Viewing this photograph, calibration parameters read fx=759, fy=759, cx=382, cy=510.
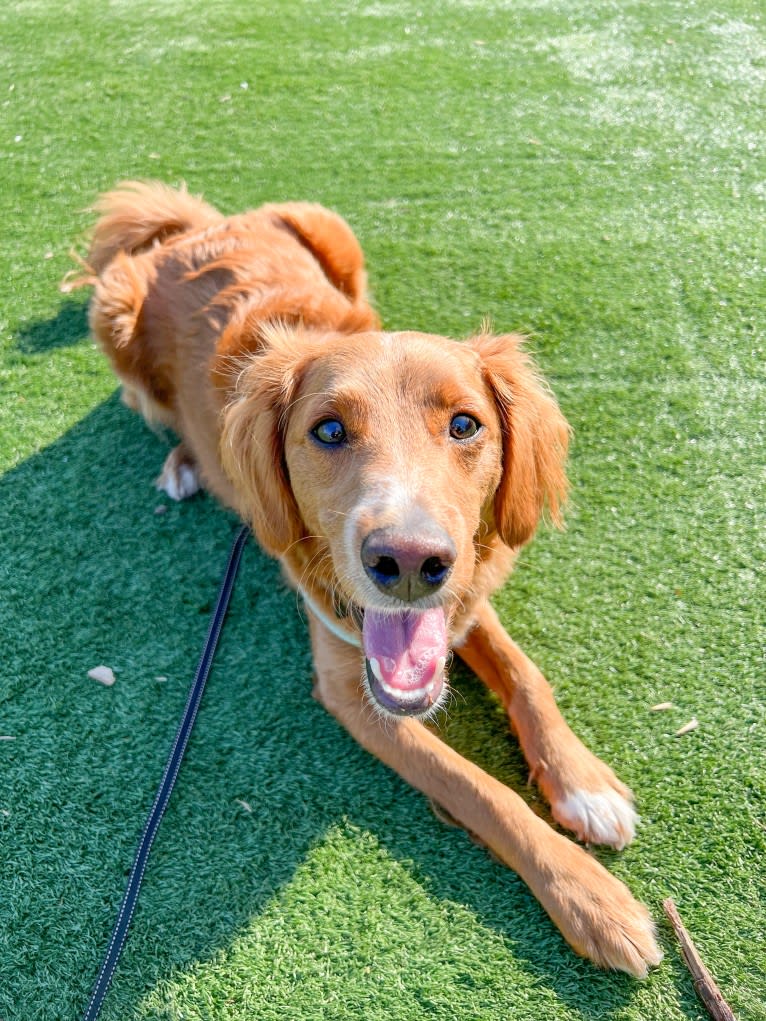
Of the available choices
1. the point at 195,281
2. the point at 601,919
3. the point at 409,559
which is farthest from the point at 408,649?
the point at 195,281

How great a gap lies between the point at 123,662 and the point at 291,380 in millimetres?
1369

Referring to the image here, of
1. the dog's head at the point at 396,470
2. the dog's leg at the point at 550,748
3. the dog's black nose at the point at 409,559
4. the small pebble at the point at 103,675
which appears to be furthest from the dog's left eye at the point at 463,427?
the small pebble at the point at 103,675

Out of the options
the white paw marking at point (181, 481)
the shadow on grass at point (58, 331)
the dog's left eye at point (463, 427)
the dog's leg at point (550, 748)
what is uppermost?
the dog's left eye at point (463, 427)

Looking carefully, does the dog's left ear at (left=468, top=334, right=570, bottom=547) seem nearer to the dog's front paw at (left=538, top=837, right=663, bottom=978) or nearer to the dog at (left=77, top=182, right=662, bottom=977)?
the dog at (left=77, top=182, right=662, bottom=977)

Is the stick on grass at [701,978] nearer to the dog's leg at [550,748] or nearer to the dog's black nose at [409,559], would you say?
the dog's leg at [550,748]

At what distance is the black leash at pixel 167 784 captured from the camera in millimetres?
2248

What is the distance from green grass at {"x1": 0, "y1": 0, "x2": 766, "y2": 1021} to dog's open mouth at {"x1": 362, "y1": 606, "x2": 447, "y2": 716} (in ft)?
1.99

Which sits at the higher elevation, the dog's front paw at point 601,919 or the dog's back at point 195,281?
the dog's back at point 195,281

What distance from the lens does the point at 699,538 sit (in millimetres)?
3203

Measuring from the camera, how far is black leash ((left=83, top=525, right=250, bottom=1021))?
7.38 feet

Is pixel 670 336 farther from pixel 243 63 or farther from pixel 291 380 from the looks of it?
pixel 243 63

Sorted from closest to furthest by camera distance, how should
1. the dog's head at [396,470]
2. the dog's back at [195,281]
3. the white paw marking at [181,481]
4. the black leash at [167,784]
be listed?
the dog's head at [396,470] → the black leash at [167,784] → the dog's back at [195,281] → the white paw marking at [181,481]

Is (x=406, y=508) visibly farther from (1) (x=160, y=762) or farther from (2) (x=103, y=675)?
(2) (x=103, y=675)

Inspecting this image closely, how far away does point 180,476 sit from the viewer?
357 centimetres
